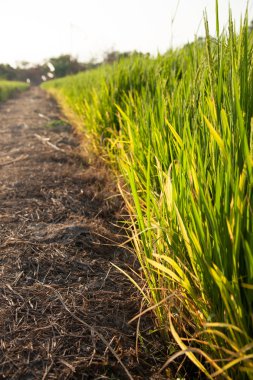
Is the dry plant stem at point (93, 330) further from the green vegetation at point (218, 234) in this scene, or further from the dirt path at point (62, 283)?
the green vegetation at point (218, 234)

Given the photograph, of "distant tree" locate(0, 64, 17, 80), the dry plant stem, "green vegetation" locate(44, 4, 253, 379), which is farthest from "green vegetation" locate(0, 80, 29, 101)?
"distant tree" locate(0, 64, 17, 80)

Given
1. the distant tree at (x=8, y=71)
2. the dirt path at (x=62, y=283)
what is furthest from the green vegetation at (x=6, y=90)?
the distant tree at (x=8, y=71)

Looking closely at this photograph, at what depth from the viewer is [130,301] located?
4.31ft

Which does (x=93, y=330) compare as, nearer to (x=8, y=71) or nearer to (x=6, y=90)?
(x=6, y=90)

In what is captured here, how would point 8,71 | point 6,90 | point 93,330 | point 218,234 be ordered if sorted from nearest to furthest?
point 218,234 → point 93,330 → point 6,90 → point 8,71

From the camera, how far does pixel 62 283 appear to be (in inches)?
55.2

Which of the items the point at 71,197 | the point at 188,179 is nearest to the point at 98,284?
the point at 188,179

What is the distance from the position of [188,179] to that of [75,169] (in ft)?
6.87

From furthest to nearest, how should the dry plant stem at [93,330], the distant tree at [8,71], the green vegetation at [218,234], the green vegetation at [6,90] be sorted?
the distant tree at [8,71]
the green vegetation at [6,90]
the dry plant stem at [93,330]
the green vegetation at [218,234]

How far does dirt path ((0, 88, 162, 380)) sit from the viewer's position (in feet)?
3.38

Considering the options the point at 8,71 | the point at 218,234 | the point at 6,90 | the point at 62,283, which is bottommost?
the point at 62,283

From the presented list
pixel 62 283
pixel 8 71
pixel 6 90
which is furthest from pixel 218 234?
pixel 8 71

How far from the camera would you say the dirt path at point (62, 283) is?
1030 mm

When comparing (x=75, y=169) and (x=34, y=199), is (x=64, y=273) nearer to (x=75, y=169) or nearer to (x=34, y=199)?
(x=34, y=199)
